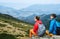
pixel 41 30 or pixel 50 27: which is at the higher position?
pixel 50 27

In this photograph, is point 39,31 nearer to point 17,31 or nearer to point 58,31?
point 58,31

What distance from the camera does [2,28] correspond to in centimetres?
3247

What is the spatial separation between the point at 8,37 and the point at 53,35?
9.32 m

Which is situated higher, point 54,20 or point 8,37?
point 54,20

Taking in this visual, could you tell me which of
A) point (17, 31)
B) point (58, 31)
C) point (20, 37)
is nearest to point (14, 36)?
point (20, 37)

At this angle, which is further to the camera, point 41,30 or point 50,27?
point 50,27

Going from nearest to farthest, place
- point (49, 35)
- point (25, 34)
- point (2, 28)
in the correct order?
1. point (49, 35)
2. point (25, 34)
3. point (2, 28)

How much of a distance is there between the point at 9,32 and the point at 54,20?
11943 millimetres

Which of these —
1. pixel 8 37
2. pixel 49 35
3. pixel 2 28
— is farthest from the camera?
pixel 2 28

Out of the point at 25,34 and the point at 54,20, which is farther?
the point at 25,34

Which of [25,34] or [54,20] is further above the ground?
[54,20]

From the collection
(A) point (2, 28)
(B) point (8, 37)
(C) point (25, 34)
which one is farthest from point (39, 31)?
(A) point (2, 28)

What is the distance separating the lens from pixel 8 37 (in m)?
27.7

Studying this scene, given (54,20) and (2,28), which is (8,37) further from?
(54,20)
